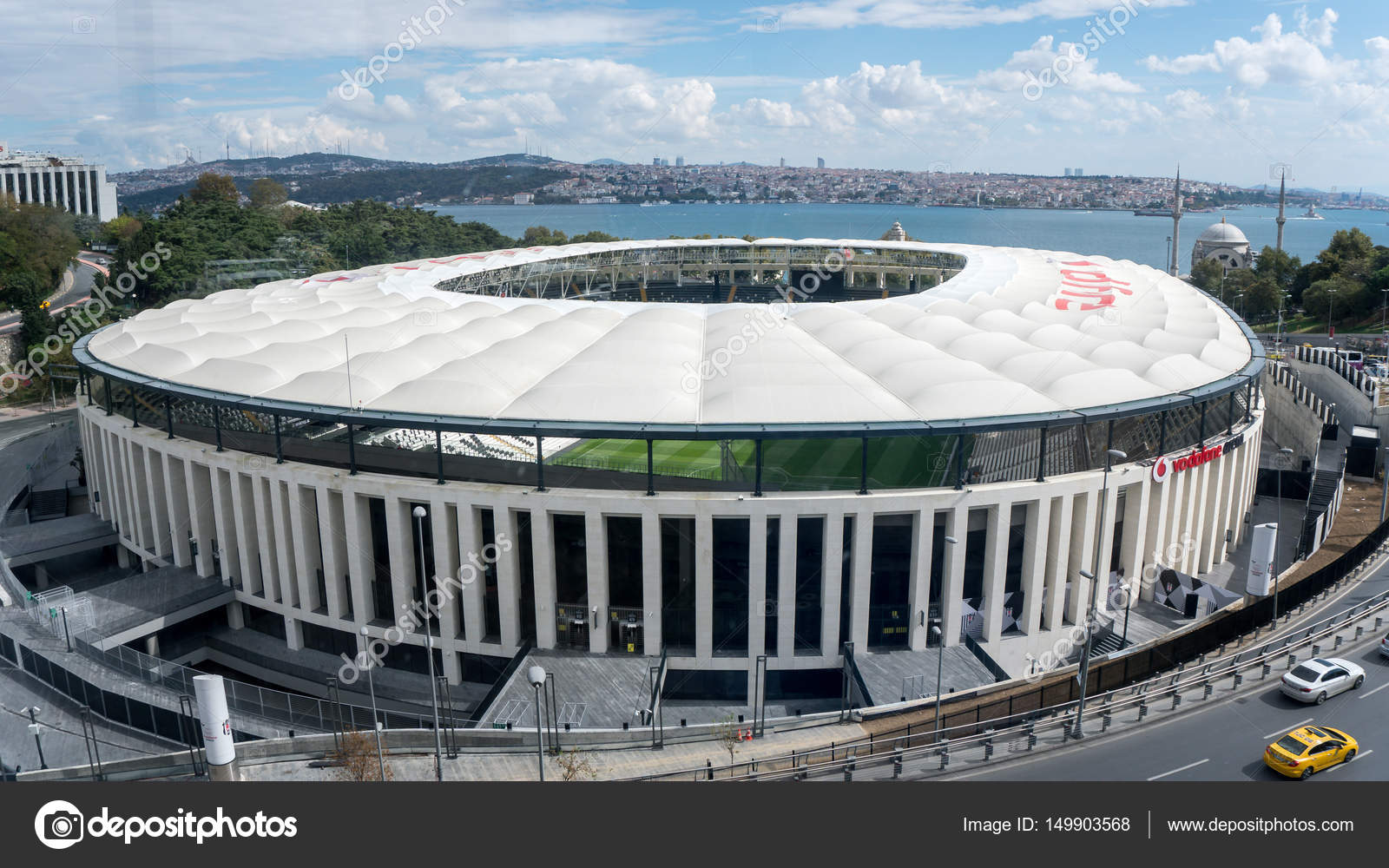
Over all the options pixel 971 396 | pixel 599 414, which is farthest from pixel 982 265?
pixel 599 414

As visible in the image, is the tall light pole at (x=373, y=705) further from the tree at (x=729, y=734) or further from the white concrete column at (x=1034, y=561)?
the white concrete column at (x=1034, y=561)

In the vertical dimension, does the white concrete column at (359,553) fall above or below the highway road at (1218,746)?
above

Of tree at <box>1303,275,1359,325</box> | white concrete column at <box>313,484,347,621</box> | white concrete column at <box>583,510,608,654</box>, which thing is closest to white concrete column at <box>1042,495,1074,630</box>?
white concrete column at <box>583,510,608,654</box>

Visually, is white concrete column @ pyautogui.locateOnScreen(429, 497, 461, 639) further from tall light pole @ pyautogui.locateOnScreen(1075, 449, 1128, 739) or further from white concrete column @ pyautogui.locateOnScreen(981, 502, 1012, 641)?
tall light pole @ pyautogui.locateOnScreen(1075, 449, 1128, 739)

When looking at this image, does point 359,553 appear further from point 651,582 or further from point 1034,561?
point 1034,561

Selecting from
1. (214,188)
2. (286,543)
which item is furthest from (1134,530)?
(214,188)

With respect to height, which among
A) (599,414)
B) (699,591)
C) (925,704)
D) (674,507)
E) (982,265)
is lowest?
(925,704)

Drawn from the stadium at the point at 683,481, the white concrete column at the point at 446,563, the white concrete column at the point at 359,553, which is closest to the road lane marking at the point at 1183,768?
the stadium at the point at 683,481
